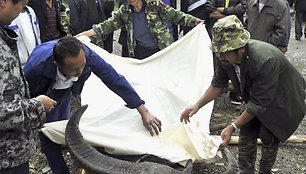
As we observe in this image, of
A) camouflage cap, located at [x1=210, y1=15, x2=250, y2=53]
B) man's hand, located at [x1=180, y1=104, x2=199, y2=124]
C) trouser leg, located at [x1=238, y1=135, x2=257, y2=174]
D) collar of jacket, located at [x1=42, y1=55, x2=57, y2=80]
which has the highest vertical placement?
camouflage cap, located at [x1=210, y1=15, x2=250, y2=53]

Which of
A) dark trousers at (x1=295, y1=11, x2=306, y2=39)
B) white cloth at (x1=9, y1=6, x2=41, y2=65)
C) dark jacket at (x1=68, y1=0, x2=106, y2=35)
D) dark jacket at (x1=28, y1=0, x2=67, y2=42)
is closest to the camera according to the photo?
white cloth at (x1=9, y1=6, x2=41, y2=65)

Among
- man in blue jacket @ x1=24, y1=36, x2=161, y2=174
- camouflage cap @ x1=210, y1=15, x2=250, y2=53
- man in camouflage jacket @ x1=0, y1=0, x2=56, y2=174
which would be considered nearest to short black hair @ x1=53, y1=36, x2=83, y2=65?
man in blue jacket @ x1=24, y1=36, x2=161, y2=174

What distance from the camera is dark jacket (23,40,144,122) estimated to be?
3609 mm

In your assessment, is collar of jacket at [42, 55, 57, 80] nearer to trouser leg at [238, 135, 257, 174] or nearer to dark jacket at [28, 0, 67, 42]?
trouser leg at [238, 135, 257, 174]

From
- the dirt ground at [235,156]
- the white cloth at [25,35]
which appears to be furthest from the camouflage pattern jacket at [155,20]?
the dirt ground at [235,156]

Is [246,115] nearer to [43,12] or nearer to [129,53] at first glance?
[129,53]

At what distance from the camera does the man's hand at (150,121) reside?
3982 mm

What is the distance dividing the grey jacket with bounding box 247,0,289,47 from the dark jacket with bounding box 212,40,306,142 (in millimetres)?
1823

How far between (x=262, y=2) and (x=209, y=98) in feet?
7.46

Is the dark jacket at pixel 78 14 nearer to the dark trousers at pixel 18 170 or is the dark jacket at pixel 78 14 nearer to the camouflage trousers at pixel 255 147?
the camouflage trousers at pixel 255 147

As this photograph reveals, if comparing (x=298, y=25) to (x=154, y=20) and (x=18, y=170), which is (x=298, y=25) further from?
(x=18, y=170)

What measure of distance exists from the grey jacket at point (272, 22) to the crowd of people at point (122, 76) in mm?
14

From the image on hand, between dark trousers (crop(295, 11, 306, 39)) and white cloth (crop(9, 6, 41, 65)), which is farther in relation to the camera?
dark trousers (crop(295, 11, 306, 39))

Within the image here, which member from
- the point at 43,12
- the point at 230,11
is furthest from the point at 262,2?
the point at 43,12
